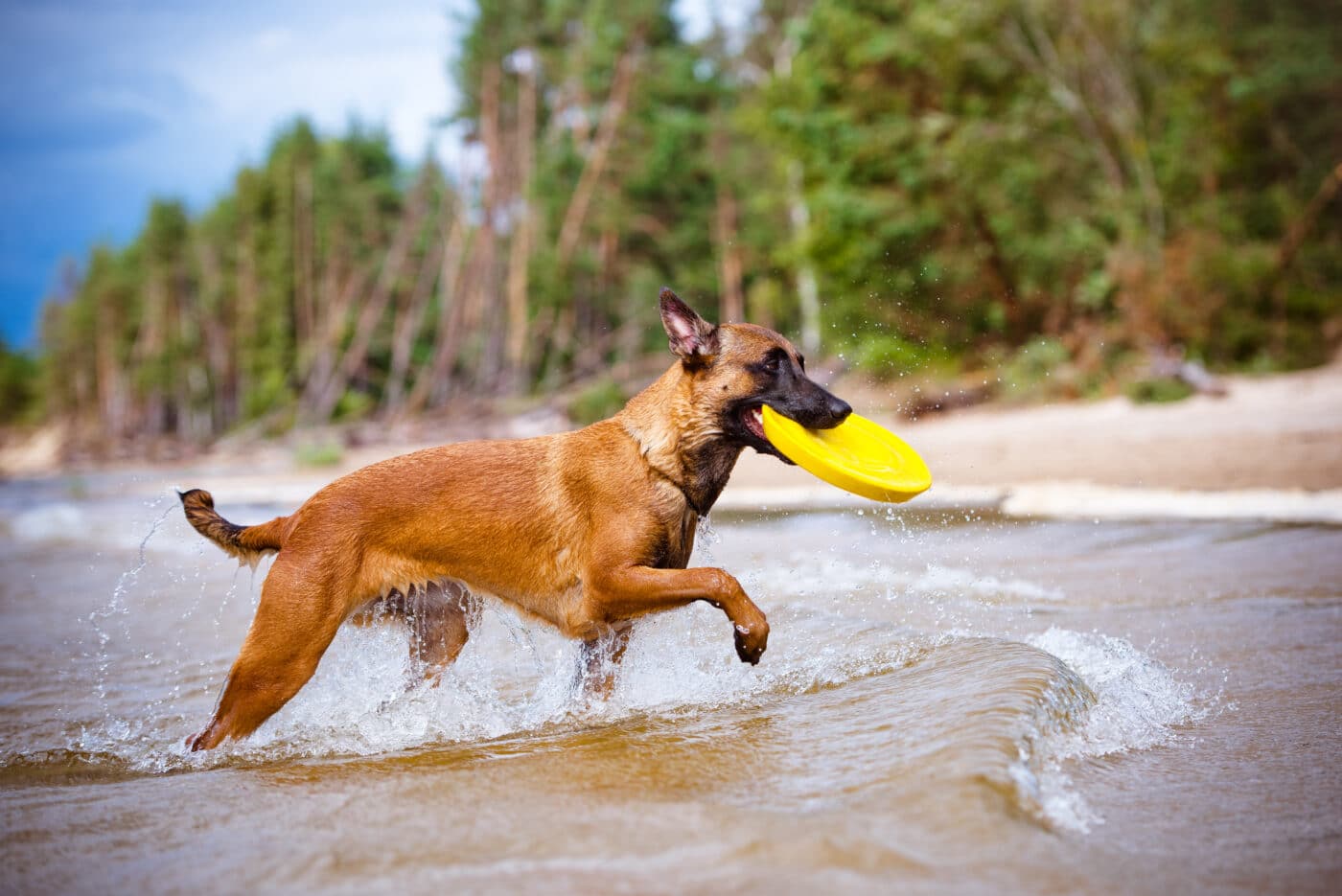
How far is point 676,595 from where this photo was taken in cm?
476

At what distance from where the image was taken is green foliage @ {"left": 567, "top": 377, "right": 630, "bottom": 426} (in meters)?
26.8

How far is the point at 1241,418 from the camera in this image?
1335 cm

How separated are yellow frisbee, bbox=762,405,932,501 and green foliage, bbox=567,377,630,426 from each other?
20.5 meters

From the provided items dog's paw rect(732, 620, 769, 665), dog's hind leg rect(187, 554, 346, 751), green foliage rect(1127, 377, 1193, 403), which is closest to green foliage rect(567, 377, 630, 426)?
green foliage rect(1127, 377, 1193, 403)

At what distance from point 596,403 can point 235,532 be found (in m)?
21.8

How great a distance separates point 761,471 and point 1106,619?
1126cm

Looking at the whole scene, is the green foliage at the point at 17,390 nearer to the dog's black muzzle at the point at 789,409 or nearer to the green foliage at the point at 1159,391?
the green foliage at the point at 1159,391

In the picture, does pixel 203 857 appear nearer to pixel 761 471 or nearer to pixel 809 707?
pixel 809 707

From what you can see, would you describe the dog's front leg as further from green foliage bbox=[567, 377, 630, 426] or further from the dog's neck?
green foliage bbox=[567, 377, 630, 426]

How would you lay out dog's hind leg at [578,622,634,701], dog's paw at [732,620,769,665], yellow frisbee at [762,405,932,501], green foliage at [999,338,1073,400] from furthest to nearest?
1. green foliage at [999,338,1073,400]
2. dog's hind leg at [578,622,634,701]
3. yellow frisbee at [762,405,932,501]
4. dog's paw at [732,620,769,665]

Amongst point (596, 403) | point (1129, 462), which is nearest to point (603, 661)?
point (1129, 462)

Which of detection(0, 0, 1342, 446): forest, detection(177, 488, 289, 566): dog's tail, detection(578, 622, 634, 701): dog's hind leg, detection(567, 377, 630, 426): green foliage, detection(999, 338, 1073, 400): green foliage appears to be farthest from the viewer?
detection(567, 377, 630, 426): green foliage

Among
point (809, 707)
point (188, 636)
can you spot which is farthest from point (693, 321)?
point (188, 636)

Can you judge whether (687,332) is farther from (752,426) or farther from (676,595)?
(676,595)
